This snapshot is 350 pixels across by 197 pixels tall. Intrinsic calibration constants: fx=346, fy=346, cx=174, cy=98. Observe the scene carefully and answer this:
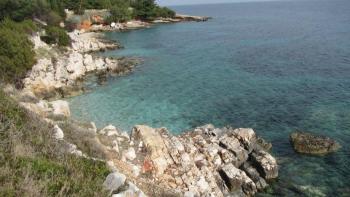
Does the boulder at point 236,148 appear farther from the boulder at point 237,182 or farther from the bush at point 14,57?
the bush at point 14,57

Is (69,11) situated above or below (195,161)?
Answer: above

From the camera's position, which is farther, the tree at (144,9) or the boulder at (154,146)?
the tree at (144,9)

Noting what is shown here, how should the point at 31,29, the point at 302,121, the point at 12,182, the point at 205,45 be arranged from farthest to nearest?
1. the point at 205,45
2. the point at 31,29
3. the point at 302,121
4. the point at 12,182

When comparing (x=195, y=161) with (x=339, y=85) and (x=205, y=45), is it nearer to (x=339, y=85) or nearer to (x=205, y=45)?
(x=339, y=85)

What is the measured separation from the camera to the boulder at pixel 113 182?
11.0 metres

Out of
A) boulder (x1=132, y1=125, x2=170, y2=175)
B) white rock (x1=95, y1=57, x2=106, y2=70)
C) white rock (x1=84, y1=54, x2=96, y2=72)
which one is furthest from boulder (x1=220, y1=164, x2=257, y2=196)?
white rock (x1=95, y1=57, x2=106, y2=70)

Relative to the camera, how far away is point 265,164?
25.8 metres

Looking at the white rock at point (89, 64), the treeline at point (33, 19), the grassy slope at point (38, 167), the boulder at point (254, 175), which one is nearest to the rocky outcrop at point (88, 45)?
the treeline at point (33, 19)

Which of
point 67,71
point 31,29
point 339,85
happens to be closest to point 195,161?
point 339,85

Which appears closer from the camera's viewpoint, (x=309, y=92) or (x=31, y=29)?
(x=309, y=92)

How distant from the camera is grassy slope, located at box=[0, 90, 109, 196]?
9099mm

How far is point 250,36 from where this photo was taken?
95750 mm

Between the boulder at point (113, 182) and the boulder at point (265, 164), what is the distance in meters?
16.5

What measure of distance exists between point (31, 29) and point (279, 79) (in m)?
41.0
